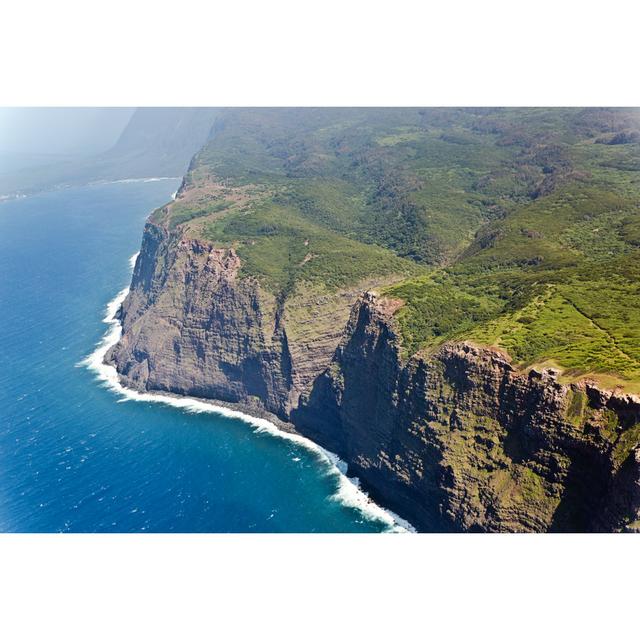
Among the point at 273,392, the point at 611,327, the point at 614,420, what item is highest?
the point at 611,327

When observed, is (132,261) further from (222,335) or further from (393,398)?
(393,398)

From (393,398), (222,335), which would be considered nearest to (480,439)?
(393,398)

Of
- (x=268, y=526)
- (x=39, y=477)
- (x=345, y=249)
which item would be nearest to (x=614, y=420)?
(x=268, y=526)

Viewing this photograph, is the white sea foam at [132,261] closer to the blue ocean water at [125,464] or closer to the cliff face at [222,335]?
the blue ocean water at [125,464]

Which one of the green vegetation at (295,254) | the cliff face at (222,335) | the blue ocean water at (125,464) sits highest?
the green vegetation at (295,254)

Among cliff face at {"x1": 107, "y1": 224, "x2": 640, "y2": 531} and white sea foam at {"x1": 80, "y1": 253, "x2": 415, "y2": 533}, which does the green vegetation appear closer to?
cliff face at {"x1": 107, "y1": 224, "x2": 640, "y2": 531}

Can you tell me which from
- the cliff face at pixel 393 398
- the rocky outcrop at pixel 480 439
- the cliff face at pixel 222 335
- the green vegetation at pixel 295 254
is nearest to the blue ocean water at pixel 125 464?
the cliff face at pixel 222 335

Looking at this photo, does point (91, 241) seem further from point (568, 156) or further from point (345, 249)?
point (568, 156)
